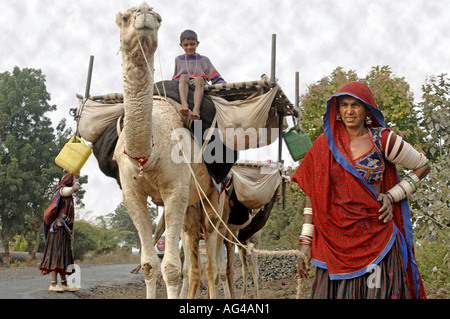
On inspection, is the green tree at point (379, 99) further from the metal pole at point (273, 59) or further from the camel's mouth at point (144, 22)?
the camel's mouth at point (144, 22)

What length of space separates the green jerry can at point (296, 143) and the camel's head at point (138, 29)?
3775 millimetres

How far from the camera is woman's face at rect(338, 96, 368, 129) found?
3.57 meters

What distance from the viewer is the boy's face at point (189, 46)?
20.0ft

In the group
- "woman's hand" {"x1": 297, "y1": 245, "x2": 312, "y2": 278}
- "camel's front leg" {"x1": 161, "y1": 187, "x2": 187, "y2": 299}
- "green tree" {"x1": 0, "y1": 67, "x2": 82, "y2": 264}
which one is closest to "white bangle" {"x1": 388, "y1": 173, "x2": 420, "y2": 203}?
"woman's hand" {"x1": 297, "y1": 245, "x2": 312, "y2": 278}

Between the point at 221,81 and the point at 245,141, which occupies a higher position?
the point at 221,81

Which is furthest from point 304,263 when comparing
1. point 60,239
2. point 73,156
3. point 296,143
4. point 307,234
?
point 60,239

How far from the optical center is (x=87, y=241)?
2778 centimetres

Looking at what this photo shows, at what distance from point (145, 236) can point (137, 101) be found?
1.50 meters

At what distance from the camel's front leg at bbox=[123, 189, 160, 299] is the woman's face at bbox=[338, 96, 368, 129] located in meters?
2.47

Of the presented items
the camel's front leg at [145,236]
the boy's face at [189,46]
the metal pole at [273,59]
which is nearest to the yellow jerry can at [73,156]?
the camel's front leg at [145,236]
